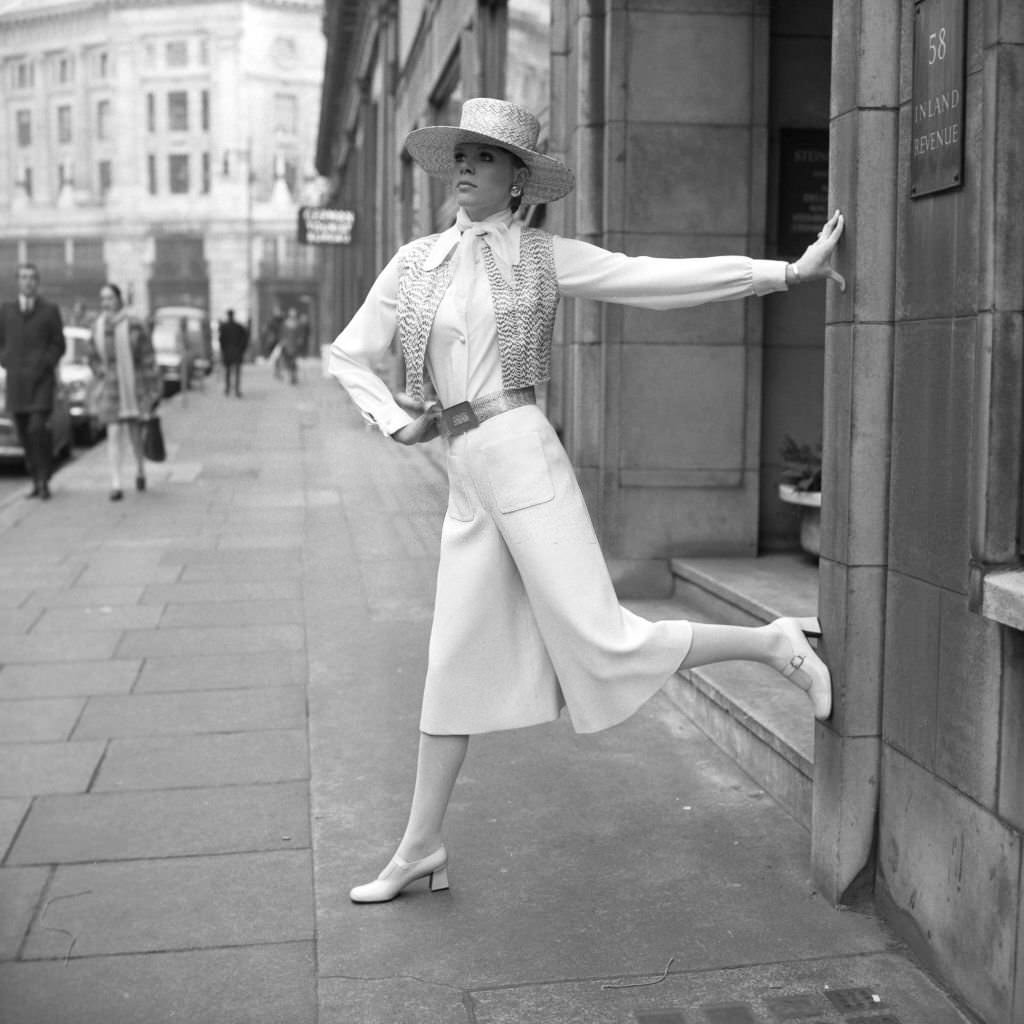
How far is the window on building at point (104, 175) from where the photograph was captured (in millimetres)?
94750

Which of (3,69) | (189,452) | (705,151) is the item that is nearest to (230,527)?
(705,151)

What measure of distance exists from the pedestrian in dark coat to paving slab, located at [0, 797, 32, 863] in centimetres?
905

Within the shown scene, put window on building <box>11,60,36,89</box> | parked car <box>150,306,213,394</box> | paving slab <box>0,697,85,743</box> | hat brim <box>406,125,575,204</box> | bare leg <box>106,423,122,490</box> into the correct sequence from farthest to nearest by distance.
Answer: window on building <box>11,60,36,89</box>, parked car <box>150,306,213,394</box>, bare leg <box>106,423,122,490</box>, paving slab <box>0,697,85,743</box>, hat brim <box>406,125,575,204</box>

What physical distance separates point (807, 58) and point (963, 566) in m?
4.64

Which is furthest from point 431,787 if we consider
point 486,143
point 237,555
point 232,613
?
point 237,555

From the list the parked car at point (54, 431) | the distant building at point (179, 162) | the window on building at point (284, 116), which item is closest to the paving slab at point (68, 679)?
the parked car at point (54, 431)

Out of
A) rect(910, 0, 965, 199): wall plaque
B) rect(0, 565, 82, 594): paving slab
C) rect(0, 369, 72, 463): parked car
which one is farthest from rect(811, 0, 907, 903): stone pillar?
rect(0, 369, 72, 463): parked car

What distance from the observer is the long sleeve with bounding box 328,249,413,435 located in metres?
4.18

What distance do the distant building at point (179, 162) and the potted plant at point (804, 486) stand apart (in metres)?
81.9

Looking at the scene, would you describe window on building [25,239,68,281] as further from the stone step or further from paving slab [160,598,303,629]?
the stone step

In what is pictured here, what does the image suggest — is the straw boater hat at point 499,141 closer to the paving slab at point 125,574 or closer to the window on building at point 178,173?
the paving slab at point 125,574

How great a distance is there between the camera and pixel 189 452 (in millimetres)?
18828

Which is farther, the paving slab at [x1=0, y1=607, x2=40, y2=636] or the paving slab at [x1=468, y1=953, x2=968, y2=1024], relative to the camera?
the paving slab at [x1=0, y1=607, x2=40, y2=636]

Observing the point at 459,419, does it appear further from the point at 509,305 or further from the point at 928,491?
the point at 928,491
